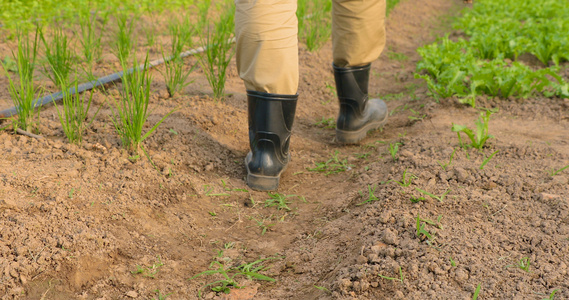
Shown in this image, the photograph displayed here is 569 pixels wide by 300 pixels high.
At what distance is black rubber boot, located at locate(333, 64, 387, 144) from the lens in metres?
2.60

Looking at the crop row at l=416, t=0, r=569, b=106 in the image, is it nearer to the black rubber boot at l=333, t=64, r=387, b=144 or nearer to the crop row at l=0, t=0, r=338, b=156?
the black rubber boot at l=333, t=64, r=387, b=144

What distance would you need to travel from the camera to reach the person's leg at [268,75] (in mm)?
1865

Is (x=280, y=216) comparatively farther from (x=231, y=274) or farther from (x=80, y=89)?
(x=80, y=89)

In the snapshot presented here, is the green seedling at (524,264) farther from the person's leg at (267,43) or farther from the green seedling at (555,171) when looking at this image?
the person's leg at (267,43)

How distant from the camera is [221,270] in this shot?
5.01ft

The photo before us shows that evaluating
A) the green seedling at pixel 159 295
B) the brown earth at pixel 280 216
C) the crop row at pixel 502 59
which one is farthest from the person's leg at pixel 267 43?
the crop row at pixel 502 59

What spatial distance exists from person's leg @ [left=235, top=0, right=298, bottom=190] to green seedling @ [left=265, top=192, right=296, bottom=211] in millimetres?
54

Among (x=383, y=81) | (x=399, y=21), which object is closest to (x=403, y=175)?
(x=383, y=81)

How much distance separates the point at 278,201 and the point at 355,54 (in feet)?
3.20

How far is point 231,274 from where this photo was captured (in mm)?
1538

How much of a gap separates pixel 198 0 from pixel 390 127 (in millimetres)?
3218

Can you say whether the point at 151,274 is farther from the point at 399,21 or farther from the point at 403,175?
the point at 399,21

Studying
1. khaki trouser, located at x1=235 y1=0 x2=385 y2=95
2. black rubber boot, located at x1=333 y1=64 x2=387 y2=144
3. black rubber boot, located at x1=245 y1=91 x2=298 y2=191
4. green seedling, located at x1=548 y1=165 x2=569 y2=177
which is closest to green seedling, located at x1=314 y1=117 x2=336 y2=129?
black rubber boot, located at x1=333 y1=64 x2=387 y2=144

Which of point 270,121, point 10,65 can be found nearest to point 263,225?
point 270,121
